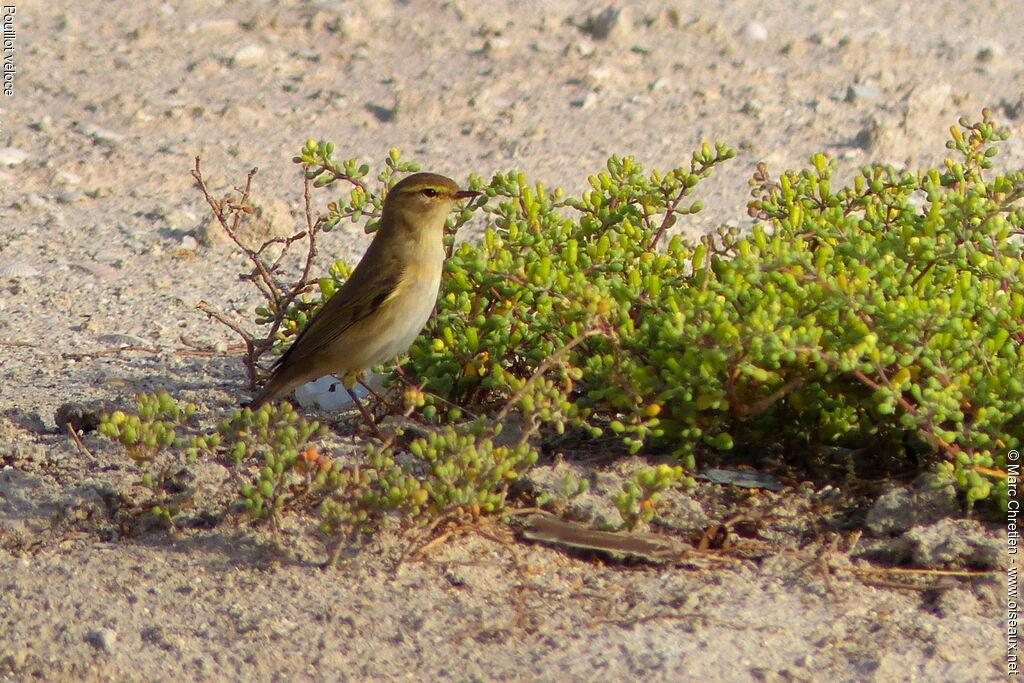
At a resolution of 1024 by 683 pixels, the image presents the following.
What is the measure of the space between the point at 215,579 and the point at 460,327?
4.61 ft

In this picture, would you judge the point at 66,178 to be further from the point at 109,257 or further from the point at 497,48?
the point at 497,48

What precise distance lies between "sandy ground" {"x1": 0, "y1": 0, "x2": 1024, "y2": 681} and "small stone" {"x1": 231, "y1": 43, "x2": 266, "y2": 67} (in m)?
0.02

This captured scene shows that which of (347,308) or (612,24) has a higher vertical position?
(612,24)

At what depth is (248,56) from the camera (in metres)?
10.1

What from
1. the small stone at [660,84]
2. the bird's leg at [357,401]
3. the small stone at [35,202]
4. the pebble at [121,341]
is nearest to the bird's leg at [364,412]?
the bird's leg at [357,401]

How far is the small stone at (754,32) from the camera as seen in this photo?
33.9ft

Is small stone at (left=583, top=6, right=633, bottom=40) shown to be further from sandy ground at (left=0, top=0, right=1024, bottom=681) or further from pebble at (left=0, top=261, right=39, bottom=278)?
pebble at (left=0, top=261, right=39, bottom=278)

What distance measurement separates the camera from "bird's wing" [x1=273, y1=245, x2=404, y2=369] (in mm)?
5387

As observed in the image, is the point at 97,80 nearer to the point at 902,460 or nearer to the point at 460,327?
the point at 460,327

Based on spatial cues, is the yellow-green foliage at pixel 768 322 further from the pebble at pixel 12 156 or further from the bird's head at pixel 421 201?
the pebble at pixel 12 156

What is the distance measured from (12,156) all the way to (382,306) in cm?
406

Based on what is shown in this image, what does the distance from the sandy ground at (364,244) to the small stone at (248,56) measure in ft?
0.08

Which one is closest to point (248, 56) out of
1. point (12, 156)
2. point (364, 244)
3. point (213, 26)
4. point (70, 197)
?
point (213, 26)

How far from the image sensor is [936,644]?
3936 mm
